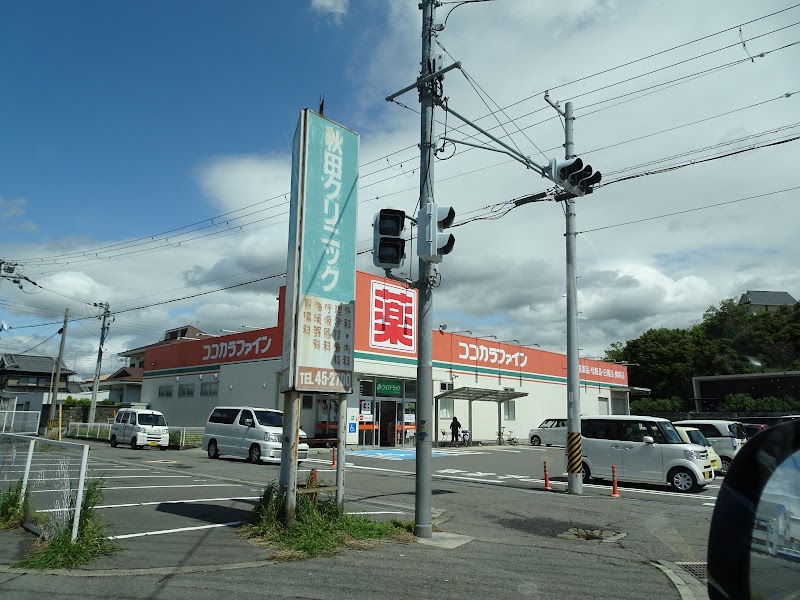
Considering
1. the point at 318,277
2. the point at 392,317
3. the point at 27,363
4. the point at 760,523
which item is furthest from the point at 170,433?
the point at 27,363

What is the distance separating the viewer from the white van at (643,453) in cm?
1482

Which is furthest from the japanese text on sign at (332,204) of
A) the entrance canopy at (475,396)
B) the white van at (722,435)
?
the entrance canopy at (475,396)

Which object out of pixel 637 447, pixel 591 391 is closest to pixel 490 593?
pixel 637 447

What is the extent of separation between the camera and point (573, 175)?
1147cm

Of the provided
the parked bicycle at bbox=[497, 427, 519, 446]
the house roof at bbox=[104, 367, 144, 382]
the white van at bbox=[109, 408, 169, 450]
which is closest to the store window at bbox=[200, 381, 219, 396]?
the white van at bbox=[109, 408, 169, 450]

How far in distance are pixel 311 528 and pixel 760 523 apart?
21.6 feet

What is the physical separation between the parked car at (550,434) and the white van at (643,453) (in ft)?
57.2

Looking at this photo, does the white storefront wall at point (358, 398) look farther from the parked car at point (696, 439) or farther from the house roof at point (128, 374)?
the parked car at point (696, 439)

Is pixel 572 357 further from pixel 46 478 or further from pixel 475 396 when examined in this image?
pixel 475 396

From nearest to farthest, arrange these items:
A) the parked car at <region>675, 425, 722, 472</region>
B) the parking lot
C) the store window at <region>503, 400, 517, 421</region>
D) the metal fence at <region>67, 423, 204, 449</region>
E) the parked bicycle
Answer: the parking lot → the parked car at <region>675, 425, 722, 472</region> → the metal fence at <region>67, 423, 204, 449</region> → the parked bicycle → the store window at <region>503, 400, 517, 421</region>

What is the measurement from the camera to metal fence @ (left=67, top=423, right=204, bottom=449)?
28.5 m

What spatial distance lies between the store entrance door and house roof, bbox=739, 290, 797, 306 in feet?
304

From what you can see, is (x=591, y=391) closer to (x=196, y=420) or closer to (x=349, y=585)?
(x=196, y=420)

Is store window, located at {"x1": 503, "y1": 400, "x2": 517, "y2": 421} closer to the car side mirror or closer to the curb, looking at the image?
the curb
